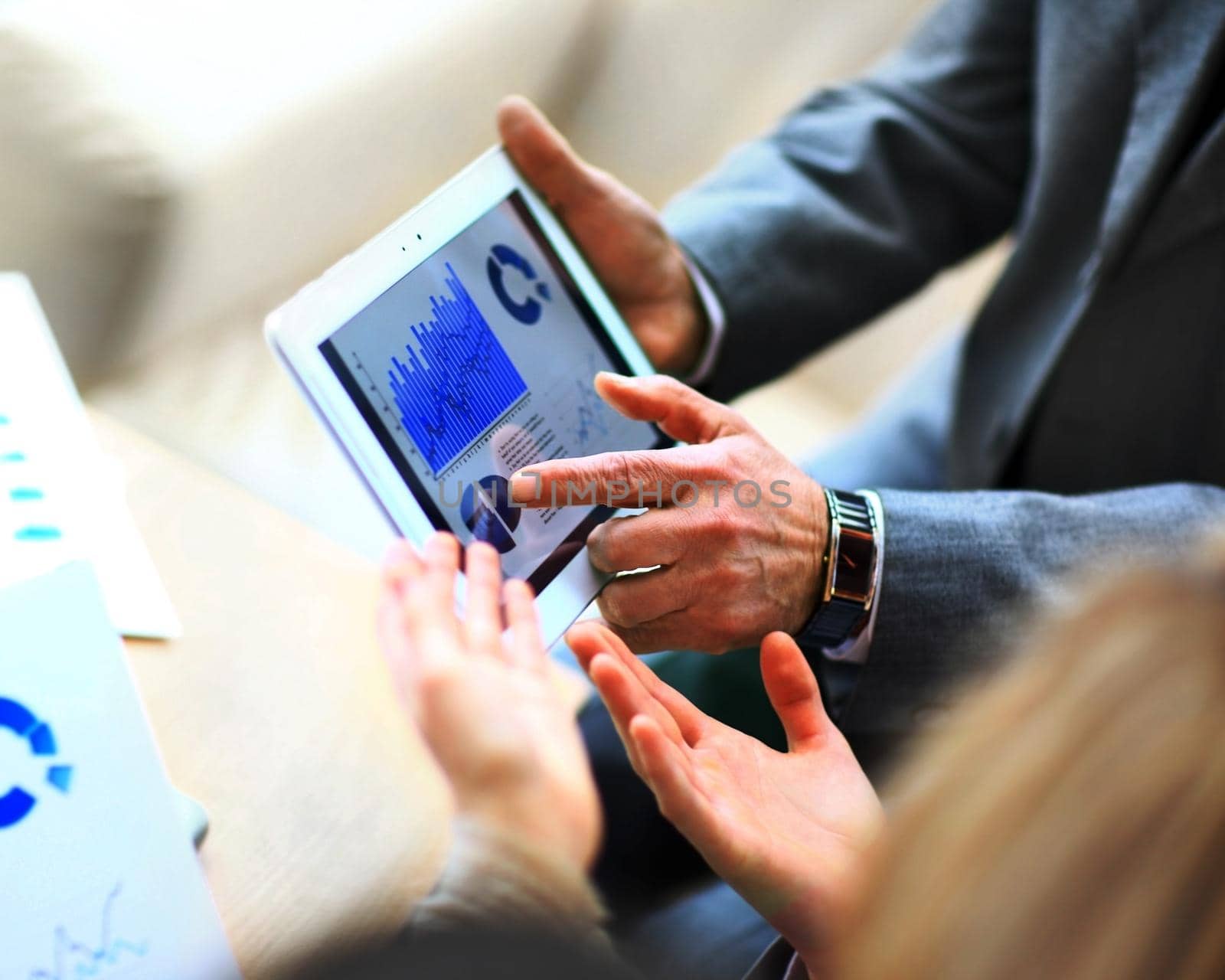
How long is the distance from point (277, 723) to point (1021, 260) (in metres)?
0.57

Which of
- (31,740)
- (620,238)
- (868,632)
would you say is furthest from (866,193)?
(31,740)

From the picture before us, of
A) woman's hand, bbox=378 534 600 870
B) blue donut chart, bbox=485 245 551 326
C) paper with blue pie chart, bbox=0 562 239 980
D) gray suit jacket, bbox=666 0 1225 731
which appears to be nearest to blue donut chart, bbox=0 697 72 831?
paper with blue pie chart, bbox=0 562 239 980

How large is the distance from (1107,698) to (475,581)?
19cm

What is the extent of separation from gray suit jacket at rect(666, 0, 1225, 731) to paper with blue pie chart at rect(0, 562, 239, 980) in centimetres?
31

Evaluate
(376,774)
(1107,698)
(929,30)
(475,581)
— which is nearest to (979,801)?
(1107,698)

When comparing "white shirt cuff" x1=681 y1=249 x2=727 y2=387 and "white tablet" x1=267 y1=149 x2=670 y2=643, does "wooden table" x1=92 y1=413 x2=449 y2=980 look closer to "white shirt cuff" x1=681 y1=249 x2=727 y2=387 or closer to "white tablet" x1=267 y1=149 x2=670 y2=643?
"white tablet" x1=267 y1=149 x2=670 y2=643

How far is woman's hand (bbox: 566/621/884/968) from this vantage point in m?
0.35

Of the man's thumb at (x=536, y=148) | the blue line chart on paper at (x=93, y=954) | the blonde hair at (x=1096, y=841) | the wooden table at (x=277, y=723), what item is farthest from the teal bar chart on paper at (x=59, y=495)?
the blonde hair at (x=1096, y=841)

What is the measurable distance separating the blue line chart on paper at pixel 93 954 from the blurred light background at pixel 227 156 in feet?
0.73

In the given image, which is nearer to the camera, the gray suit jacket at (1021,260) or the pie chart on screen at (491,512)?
the pie chart on screen at (491,512)

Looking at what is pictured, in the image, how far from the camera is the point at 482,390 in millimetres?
398

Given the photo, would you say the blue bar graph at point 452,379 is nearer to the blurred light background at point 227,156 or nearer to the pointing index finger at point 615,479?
the pointing index finger at point 615,479

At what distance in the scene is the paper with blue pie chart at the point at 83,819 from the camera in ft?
1.19

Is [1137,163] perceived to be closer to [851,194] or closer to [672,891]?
[851,194]
